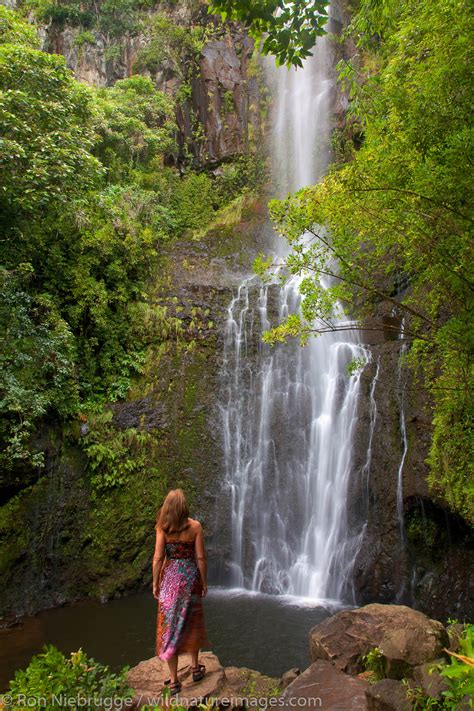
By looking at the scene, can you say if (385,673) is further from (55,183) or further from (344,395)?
(55,183)

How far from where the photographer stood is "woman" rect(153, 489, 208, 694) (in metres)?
3.99

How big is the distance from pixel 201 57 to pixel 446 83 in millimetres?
18941

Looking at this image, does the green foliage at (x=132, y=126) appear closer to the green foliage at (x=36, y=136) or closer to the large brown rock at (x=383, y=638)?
the green foliage at (x=36, y=136)

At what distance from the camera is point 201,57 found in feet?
65.4

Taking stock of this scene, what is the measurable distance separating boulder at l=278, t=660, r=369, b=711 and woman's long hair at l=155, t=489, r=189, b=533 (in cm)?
163

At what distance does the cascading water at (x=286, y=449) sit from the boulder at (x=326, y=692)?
15.9 feet

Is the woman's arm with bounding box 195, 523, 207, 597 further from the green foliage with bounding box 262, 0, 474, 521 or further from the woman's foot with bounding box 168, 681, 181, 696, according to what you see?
the green foliage with bounding box 262, 0, 474, 521

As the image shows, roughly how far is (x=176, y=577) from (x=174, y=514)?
565 millimetres

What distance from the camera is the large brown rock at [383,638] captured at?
4.05 metres

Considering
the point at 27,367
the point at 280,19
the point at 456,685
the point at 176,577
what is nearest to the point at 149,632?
the point at 176,577

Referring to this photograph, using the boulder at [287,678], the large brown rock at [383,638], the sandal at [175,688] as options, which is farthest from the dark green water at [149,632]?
the sandal at [175,688]

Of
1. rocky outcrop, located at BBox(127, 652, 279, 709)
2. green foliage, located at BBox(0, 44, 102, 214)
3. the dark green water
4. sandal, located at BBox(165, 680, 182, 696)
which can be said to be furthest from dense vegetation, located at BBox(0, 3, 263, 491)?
sandal, located at BBox(165, 680, 182, 696)

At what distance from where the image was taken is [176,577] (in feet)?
13.3

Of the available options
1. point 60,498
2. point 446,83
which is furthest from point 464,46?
point 60,498
